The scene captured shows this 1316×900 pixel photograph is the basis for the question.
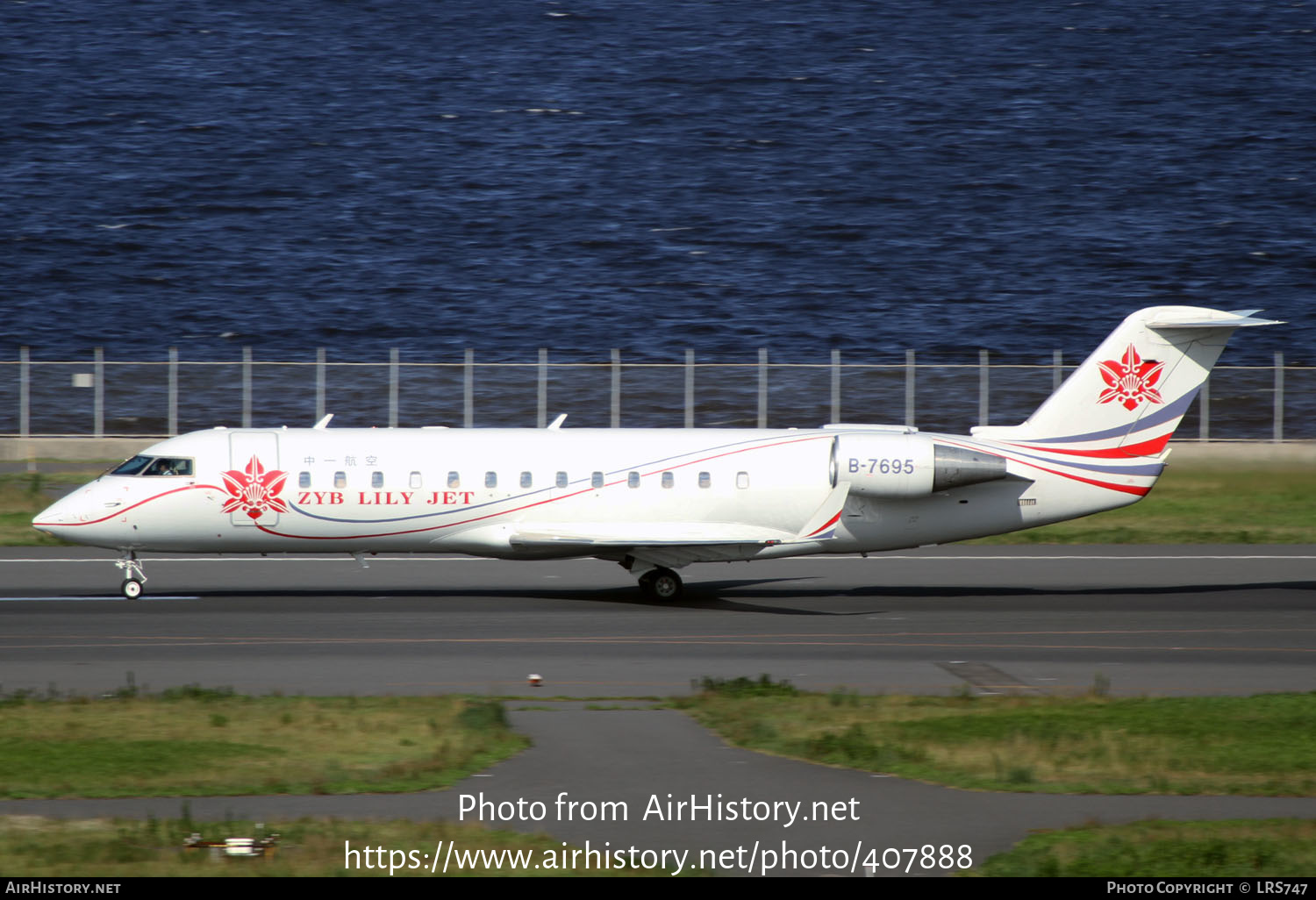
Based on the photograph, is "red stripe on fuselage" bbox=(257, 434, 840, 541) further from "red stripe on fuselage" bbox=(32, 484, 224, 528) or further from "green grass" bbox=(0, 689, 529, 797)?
"green grass" bbox=(0, 689, 529, 797)

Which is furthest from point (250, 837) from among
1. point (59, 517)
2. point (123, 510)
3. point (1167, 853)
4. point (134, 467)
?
point (134, 467)

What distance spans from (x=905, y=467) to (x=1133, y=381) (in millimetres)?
4571

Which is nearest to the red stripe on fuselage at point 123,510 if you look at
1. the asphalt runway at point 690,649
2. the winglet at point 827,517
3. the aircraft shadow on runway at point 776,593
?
the asphalt runway at point 690,649

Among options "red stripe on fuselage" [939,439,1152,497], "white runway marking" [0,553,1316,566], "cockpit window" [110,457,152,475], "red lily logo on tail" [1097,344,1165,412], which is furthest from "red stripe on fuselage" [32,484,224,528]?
"red lily logo on tail" [1097,344,1165,412]

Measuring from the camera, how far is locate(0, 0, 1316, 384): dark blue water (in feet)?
208

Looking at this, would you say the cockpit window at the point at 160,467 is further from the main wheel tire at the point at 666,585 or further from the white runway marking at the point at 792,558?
the main wheel tire at the point at 666,585

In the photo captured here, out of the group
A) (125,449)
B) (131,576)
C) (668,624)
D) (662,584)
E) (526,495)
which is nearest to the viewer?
(668,624)

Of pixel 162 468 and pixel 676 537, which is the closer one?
pixel 676 537

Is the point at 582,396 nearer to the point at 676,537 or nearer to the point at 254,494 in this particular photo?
the point at 676,537

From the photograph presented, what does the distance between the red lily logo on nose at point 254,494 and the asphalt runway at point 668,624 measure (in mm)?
1636

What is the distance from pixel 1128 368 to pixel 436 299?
139 ft

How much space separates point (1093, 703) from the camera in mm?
16625

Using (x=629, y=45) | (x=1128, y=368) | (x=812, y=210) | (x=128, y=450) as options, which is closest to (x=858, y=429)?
(x=1128, y=368)

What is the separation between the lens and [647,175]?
74062mm
